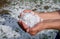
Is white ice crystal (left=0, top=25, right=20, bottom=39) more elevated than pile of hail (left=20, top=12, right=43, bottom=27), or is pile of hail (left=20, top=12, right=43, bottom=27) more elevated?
pile of hail (left=20, top=12, right=43, bottom=27)

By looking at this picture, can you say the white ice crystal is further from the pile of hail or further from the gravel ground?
the pile of hail

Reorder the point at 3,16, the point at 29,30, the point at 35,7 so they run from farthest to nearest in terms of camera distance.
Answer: the point at 35,7
the point at 3,16
the point at 29,30

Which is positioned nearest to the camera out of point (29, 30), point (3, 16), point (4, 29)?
point (29, 30)

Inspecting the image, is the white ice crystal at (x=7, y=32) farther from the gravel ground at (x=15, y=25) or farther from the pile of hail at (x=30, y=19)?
the pile of hail at (x=30, y=19)

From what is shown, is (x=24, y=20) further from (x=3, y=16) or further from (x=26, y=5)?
(x=26, y=5)

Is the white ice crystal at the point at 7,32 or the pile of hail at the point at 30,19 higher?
the pile of hail at the point at 30,19

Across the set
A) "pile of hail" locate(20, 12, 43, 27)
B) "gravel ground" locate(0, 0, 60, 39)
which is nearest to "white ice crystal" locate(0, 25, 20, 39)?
"gravel ground" locate(0, 0, 60, 39)

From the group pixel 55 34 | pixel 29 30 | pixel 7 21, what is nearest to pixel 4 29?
pixel 7 21

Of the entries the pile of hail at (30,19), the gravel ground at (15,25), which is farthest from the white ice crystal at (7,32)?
the pile of hail at (30,19)
